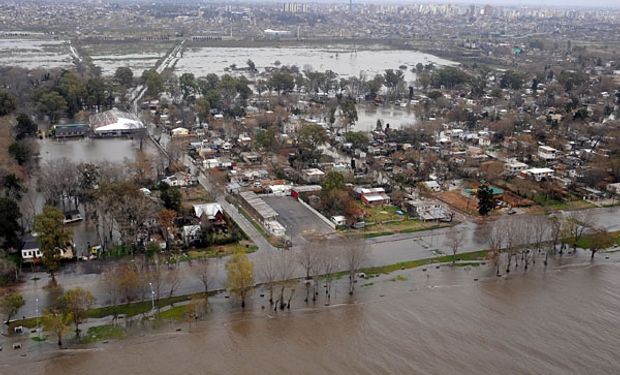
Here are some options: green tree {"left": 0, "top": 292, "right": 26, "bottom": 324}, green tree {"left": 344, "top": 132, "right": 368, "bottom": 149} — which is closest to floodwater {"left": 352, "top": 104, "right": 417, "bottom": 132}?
green tree {"left": 344, "top": 132, "right": 368, "bottom": 149}

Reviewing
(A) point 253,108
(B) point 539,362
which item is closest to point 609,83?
(A) point 253,108

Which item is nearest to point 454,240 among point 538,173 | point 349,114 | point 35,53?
point 538,173

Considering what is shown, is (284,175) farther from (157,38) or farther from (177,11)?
(177,11)

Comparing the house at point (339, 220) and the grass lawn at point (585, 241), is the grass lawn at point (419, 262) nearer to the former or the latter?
the house at point (339, 220)

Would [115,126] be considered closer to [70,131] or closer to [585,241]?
[70,131]

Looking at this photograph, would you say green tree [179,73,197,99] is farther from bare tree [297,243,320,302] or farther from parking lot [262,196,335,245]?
bare tree [297,243,320,302]

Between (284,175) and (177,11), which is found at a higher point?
(177,11)

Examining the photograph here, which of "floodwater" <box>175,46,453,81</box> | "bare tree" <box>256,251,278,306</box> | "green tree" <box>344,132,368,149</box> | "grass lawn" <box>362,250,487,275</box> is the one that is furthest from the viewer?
"floodwater" <box>175,46,453,81</box>
